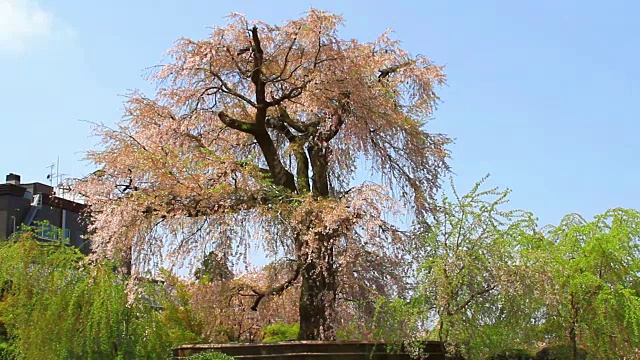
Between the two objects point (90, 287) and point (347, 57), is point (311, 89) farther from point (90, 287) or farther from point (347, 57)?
point (90, 287)

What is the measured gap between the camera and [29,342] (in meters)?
18.3

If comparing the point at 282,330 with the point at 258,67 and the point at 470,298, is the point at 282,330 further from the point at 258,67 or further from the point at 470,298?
the point at 258,67

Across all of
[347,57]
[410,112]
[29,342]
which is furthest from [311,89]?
[29,342]

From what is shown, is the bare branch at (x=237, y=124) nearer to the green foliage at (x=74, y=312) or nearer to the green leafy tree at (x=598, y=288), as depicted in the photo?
the green foliage at (x=74, y=312)

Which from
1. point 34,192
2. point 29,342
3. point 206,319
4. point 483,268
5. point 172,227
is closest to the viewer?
point 483,268

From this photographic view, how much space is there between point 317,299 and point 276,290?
1.80m

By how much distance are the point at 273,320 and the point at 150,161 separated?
17.8 ft

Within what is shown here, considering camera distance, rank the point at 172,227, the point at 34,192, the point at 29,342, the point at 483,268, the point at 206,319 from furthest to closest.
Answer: the point at 34,192 < the point at 206,319 < the point at 29,342 < the point at 172,227 < the point at 483,268

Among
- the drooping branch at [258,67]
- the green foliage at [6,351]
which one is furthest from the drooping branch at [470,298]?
the green foliage at [6,351]

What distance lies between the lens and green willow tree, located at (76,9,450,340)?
Result: 55.8 ft

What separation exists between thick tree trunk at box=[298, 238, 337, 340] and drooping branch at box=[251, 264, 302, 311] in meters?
0.79

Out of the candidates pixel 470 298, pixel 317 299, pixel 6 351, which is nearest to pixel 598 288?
pixel 470 298

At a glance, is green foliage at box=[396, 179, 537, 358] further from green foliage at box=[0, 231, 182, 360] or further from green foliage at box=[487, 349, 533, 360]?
green foliage at box=[0, 231, 182, 360]

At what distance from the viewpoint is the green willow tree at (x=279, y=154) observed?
55.8 ft
